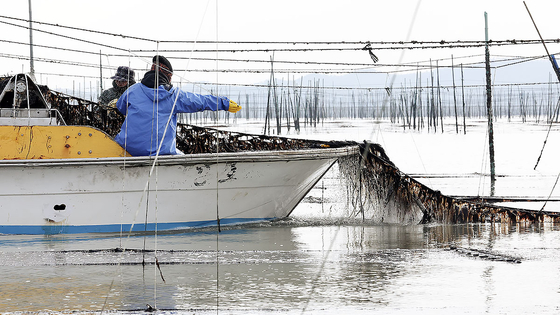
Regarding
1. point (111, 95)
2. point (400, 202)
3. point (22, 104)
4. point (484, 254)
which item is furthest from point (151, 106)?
point (484, 254)

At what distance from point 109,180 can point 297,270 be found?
3283 millimetres

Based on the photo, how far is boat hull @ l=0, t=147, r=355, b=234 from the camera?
322 inches

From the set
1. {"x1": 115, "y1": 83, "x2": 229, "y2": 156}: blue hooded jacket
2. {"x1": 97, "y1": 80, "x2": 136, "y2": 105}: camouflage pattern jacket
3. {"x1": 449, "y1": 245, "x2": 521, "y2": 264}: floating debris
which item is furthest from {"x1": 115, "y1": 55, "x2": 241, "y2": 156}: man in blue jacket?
{"x1": 449, "y1": 245, "x2": 521, "y2": 264}: floating debris

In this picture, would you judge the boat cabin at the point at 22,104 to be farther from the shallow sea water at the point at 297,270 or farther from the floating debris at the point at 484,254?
the floating debris at the point at 484,254

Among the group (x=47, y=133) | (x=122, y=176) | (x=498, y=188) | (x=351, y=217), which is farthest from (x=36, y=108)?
(x=498, y=188)

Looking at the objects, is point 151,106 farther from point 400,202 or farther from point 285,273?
point 400,202

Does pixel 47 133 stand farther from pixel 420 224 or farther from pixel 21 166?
pixel 420 224

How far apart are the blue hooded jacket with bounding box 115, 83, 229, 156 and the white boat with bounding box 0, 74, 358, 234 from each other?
0.27 metres

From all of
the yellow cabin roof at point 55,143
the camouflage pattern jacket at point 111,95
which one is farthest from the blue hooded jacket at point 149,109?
the camouflage pattern jacket at point 111,95

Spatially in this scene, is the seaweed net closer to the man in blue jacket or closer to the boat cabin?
the boat cabin

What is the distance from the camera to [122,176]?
828cm

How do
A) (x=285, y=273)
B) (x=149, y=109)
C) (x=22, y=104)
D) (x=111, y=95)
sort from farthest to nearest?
(x=111, y=95) < (x=22, y=104) < (x=149, y=109) < (x=285, y=273)

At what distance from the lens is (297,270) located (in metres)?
6.05

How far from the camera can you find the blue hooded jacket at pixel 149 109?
8.19 m
